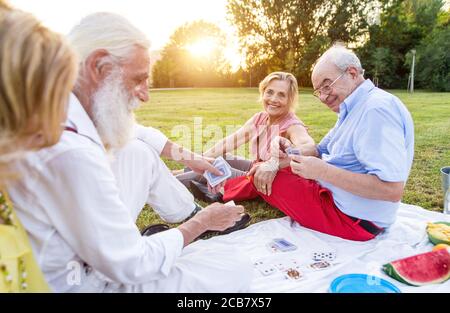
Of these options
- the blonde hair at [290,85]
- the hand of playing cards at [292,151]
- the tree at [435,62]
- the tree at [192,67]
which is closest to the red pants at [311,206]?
the hand of playing cards at [292,151]

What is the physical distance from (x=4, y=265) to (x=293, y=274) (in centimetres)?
167

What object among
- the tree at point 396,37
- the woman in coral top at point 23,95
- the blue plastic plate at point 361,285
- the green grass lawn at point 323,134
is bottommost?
the green grass lawn at point 323,134

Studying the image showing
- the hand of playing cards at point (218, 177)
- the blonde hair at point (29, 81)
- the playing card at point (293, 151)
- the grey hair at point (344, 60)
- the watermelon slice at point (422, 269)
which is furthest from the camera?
the hand of playing cards at point (218, 177)

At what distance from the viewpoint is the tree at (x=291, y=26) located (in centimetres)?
2961

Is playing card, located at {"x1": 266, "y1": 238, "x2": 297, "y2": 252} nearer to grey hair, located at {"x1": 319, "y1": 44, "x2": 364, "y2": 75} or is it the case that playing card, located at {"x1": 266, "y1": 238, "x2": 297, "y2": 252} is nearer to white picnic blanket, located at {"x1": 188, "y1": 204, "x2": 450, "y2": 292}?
white picnic blanket, located at {"x1": 188, "y1": 204, "x2": 450, "y2": 292}

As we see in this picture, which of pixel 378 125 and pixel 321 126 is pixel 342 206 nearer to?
pixel 378 125

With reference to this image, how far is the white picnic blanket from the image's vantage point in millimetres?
2197

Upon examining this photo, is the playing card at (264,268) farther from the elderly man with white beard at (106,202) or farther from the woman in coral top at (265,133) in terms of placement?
the woman in coral top at (265,133)

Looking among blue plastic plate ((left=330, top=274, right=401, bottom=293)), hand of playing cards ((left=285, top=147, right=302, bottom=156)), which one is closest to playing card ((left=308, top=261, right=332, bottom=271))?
blue plastic plate ((left=330, top=274, right=401, bottom=293))

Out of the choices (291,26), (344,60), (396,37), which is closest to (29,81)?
(344,60)

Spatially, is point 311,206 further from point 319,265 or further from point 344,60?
point 344,60

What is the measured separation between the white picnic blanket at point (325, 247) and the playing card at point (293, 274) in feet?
0.08

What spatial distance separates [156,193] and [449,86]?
24523 millimetres

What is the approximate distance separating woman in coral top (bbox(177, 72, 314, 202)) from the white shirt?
1958mm
